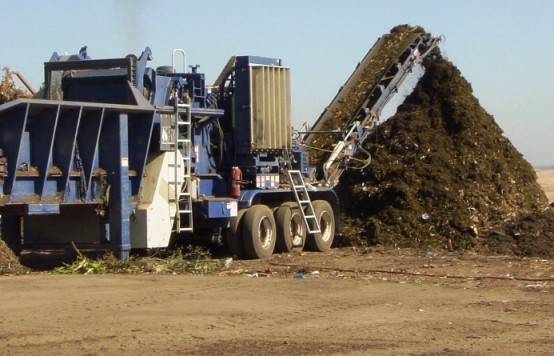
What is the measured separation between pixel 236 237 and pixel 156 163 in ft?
8.09

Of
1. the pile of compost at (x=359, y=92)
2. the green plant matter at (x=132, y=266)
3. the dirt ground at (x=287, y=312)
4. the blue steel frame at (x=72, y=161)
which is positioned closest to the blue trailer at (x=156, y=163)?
the blue steel frame at (x=72, y=161)

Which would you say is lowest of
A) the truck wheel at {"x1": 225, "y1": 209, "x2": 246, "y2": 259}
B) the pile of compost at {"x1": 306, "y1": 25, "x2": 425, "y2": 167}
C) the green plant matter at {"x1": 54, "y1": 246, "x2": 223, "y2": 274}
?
the green plant matter at {"x1": 54, "y1": 246, "x2": 223, "y2": 274}

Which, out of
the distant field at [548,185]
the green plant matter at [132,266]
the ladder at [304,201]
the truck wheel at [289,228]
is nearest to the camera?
the green plant matter at [132,266]

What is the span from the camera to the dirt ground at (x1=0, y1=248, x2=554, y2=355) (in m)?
10.1

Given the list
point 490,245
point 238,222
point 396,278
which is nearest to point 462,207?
point 490,245

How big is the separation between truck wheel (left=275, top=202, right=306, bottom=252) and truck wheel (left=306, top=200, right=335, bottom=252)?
406 mm

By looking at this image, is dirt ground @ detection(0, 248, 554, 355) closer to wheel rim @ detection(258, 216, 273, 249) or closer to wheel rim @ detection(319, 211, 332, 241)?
wheel rim @ detection(258, 216, 273, 249)

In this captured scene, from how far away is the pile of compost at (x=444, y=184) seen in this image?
22.3m

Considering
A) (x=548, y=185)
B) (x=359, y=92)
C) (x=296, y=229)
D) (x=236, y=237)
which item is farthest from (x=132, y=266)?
(x=548, y=185)

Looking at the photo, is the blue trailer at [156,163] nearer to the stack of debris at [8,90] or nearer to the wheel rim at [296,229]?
the wheel rim at [296,229]

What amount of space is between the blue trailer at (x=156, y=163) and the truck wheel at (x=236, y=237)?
24 mm

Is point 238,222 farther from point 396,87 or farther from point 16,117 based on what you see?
point 396,87

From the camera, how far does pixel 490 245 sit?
21.9m

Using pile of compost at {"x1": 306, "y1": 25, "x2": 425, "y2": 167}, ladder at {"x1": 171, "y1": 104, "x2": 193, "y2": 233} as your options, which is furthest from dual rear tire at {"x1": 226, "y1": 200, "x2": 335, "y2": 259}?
pile of compost at {"x1": 306, "y1": 25, "x2": 425, "y2": 167}
